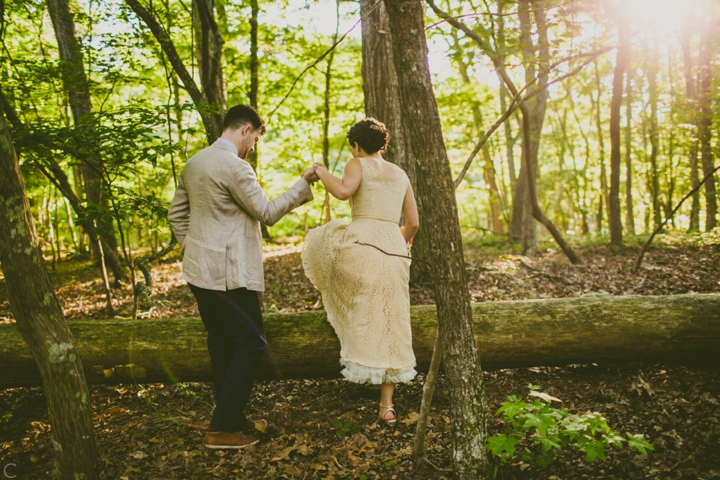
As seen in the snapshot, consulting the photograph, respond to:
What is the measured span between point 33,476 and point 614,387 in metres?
4.57

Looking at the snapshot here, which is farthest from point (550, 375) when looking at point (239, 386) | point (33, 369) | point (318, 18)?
point (318, 18)

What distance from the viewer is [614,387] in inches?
147

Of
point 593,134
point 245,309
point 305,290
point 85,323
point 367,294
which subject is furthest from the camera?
point 593,134

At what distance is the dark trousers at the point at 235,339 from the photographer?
11.0ft

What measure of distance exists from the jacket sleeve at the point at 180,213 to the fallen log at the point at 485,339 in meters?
1.03

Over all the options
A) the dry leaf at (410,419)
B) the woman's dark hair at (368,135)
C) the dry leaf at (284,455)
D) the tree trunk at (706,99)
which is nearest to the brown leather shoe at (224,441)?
the dry leaf at (284,455)

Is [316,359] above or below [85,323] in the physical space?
below

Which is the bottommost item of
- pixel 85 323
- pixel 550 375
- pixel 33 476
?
pixel 33 476

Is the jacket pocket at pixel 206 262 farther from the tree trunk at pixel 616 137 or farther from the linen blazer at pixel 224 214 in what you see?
the tree trunk at pixel 616 137

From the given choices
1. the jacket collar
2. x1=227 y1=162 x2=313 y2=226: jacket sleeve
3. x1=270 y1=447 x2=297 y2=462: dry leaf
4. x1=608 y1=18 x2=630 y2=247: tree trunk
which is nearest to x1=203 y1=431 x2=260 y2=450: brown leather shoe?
x1=270 y1=447 x2=297 y2=462: dry leaf

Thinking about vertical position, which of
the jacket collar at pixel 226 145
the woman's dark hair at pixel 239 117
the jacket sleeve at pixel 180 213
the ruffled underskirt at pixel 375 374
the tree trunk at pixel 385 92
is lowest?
the ruffled underskirt at pixel 375 374

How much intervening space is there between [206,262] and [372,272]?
50.8 inches

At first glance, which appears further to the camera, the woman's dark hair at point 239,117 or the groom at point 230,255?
the woman's dark hair at point 239,117

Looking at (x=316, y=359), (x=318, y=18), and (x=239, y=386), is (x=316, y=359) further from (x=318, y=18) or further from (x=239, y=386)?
(x=318, y=18)
